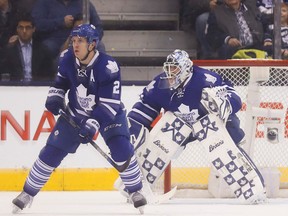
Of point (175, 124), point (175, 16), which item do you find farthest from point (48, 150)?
point (175, 16)

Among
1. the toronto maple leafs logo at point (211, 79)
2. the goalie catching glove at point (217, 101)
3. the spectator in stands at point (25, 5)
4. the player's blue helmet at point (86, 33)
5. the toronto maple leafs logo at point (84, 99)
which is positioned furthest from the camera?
the spectator in stands at point (25, 5)

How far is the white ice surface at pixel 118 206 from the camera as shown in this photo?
590 cm

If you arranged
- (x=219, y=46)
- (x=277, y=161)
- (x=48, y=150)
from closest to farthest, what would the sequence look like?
1. (x=48, y=150)
2. (x=277, y=161)
3. (x=219, y=46)

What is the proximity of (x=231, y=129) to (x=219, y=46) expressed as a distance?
118 cm

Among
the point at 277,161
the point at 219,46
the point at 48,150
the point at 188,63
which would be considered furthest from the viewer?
the point at 219,46

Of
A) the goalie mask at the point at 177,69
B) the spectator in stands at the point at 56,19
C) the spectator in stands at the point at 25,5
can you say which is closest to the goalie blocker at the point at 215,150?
the goalie mask at the point at 177,69

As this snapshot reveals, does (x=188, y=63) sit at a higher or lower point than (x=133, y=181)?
higher

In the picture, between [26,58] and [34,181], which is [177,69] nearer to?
[34,181]

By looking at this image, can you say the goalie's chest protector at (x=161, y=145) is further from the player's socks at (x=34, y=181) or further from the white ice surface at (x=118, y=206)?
the player's socks at (x=34, y=181)

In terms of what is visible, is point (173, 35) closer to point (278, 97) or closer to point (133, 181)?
point (278, 97)

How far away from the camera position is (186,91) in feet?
21.8

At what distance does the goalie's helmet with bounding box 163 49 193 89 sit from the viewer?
653cm

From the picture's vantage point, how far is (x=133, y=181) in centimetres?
607

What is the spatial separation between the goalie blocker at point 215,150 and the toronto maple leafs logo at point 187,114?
3cm
